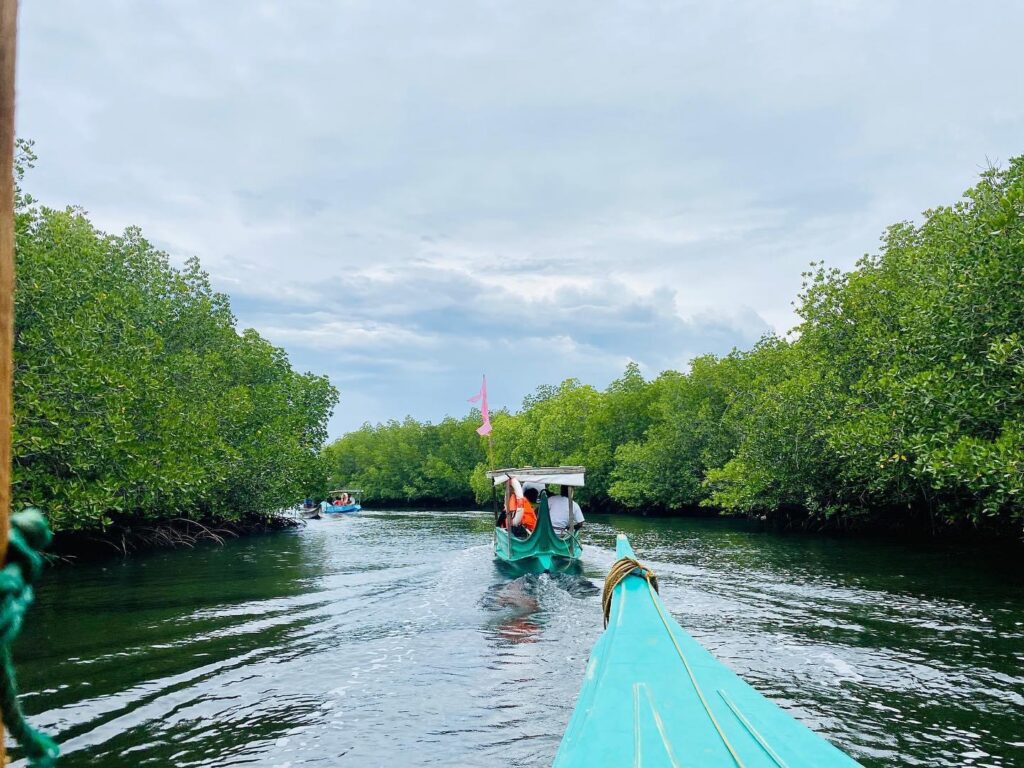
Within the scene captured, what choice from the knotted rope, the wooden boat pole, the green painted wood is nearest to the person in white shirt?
the green painted wood

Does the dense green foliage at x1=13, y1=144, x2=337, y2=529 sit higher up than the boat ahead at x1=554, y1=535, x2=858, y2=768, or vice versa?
the dense green foliage at x1=13, y1=144, x2=337, y2=529

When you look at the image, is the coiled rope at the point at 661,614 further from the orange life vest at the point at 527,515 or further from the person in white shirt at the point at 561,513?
the person in white shirt at the point at 561,513

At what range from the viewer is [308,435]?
133 ft

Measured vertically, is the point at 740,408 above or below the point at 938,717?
above

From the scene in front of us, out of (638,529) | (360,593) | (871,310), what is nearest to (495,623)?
(360,593)

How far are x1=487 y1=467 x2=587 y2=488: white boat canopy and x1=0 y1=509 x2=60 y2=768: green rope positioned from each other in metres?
16.2

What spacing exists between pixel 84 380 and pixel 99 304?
4083 mm

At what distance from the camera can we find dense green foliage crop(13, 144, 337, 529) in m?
17.5

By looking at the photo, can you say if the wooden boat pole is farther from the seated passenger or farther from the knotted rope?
the seated passenger

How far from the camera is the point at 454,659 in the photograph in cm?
964

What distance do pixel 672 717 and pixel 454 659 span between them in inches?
216

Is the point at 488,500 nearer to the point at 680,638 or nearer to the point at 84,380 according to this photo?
the point at 84,380

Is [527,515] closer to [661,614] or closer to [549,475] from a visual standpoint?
[549,475]

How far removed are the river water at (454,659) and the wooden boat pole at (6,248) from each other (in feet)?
18.7
